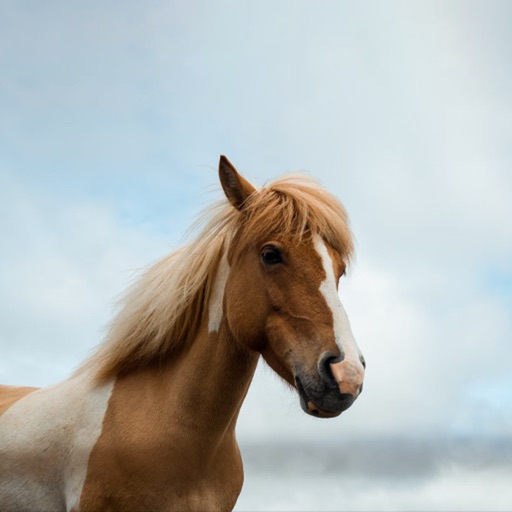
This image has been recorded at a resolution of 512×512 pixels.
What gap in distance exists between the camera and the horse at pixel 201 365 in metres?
4.63

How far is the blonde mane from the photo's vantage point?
5.04 metres

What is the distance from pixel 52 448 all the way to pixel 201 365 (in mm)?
1407

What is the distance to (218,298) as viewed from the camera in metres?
5.32

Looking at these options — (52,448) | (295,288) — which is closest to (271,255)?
(295,288)

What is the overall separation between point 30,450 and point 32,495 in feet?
1.15

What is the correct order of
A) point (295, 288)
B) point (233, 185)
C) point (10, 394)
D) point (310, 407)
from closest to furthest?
point (310, 407), point (295, 288), point (233, 185), point (10, 394)

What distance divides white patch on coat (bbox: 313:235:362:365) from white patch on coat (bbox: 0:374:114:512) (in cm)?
205

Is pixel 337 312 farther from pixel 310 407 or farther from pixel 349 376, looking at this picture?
pixel 310 407

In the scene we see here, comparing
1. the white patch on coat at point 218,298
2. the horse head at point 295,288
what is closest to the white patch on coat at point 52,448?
the white patch on coat at point 218,298

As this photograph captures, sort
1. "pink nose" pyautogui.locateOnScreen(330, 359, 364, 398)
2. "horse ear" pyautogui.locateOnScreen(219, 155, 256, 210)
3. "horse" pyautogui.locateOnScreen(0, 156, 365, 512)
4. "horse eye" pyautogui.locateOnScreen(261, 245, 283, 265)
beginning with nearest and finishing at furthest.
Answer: "pink nose" pyautogui.locateOnScreen(330, 359, 364, 398)
"horse" pyautogui.locateOnScreen(0, 156, 365, 512)
"horse eye" pyautogui.locateOnScreen(261, 245, 283, 265)
"horse ear" pyautogui.locateOnScreen(219, 155, 256, 210)

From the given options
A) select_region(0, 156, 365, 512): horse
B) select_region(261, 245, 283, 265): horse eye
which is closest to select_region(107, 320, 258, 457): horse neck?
select_region(0, 156, 365, 512): horse

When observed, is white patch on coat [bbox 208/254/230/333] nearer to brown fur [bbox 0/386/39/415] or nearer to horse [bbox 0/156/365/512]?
horse [bbox 0/156/365/512]

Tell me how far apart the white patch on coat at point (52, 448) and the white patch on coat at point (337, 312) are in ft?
6.71

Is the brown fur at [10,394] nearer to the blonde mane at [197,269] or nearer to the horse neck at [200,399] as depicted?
the blonde mane at [197,269]
